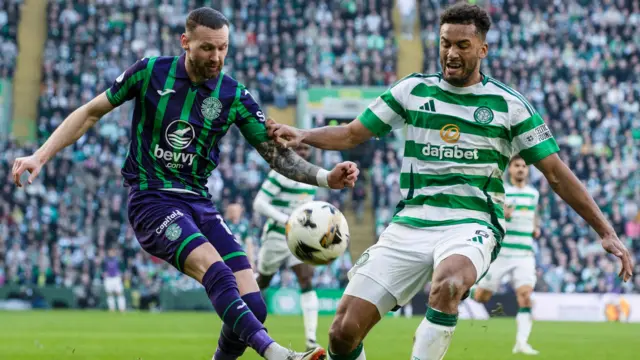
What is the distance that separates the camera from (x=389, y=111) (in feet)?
22.9

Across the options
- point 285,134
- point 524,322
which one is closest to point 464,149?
point 285,134

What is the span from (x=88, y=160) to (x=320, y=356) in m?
24.3

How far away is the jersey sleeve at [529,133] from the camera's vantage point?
663 centimetres

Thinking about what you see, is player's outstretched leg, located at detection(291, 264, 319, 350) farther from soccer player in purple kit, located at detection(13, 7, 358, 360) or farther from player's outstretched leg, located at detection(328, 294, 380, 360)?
player's outstretched leg, located at detection(328, 294, 380, 360)

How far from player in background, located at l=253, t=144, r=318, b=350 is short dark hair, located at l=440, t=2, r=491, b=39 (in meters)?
6.02

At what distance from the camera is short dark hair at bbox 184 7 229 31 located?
6.98 meters

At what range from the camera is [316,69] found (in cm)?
3322

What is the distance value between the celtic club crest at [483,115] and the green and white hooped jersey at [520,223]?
24.2ft

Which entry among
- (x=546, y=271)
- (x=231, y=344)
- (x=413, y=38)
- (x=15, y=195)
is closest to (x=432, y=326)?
(x=231, y=344)

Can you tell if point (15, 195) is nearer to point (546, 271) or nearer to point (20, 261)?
point (20, 261)

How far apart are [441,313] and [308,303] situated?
6.60m

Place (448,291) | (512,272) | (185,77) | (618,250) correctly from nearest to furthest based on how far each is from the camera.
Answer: (448,291)
(618,250)
(185,77)
(512,272)

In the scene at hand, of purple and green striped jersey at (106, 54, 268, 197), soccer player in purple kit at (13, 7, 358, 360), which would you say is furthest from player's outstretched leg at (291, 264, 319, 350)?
purple and green striped jersey at (106, 54, 268, 197)

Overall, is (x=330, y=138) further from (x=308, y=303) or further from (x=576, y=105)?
(x=576, y=105)
